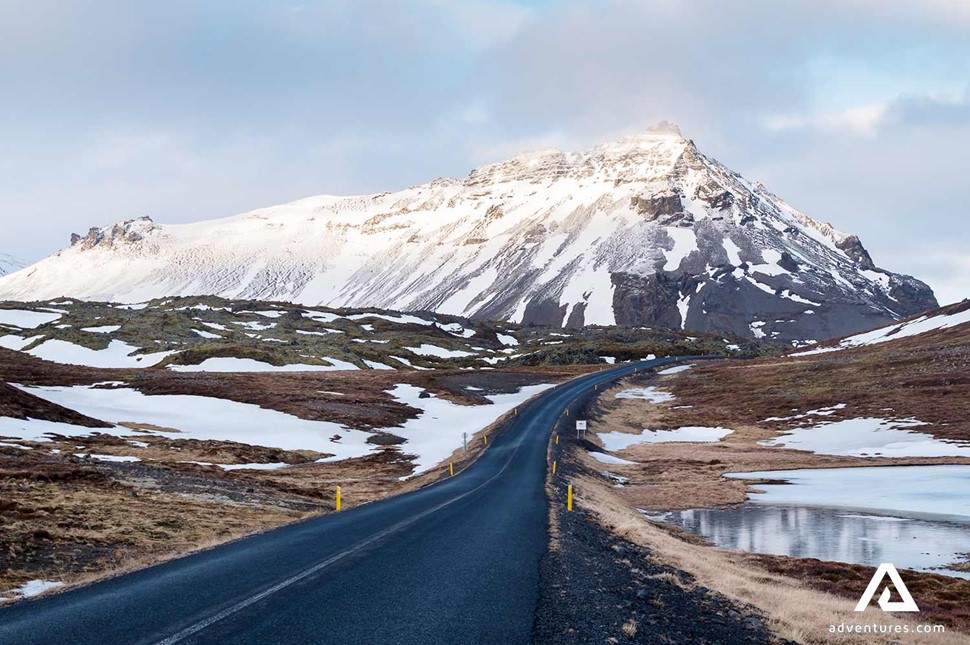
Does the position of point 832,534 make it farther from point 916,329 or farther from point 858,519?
point 916,329

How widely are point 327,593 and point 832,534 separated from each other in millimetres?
22684

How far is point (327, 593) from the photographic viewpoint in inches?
486

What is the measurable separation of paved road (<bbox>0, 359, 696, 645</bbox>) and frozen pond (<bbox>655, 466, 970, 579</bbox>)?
11.0 metres

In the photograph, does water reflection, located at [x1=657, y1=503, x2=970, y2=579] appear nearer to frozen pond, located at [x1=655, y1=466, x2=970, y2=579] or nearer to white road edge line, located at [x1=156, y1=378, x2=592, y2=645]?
frozen pond, located at [x1=655, y1=466, x2=970, y2=579]

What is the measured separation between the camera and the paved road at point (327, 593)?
32.6 ft

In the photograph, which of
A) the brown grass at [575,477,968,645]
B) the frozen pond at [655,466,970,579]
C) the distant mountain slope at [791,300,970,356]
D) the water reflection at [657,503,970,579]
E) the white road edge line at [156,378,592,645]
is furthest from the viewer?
the distant mountain slope at [791,300,970,356]

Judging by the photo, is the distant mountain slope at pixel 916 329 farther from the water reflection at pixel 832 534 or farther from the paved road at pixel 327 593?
the paved road at pixel 327 593

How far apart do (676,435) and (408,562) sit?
195 feet

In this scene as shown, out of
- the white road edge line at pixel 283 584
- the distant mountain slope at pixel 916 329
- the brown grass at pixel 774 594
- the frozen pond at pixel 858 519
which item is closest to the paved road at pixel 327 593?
the white road edge line at pixel 283 584

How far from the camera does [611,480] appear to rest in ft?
155

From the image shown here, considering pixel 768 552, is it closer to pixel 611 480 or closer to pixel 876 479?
pixel 876 479

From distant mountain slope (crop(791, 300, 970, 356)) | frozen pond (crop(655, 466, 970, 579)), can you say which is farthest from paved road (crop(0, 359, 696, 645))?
distant mountain slope (crop(791, 300, 970, 356))

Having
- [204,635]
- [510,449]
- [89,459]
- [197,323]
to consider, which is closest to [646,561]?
[204,635]

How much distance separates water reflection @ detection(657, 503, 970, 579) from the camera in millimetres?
23344
